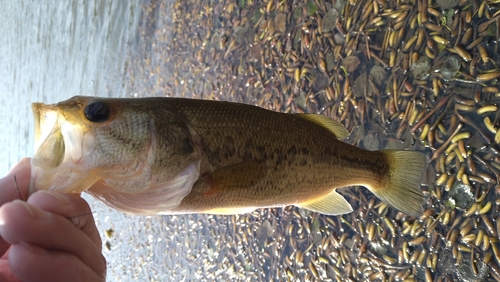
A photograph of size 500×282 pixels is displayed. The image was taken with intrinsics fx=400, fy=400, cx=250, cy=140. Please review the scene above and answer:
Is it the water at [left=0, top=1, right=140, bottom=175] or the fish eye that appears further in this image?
the water at [left=0, top=1, right=140, bottom=175]

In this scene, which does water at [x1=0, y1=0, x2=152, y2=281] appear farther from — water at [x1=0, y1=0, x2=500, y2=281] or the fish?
the fish

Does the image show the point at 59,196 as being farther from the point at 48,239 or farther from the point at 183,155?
the point at 183,155

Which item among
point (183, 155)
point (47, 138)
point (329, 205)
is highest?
point (47, 138)

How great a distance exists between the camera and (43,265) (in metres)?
0.91

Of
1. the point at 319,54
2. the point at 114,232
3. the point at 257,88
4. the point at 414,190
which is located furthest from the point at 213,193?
the point at 114,232

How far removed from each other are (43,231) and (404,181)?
1.52 m

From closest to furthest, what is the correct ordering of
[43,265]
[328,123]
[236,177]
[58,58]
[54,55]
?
[43,265] → [236,177] → [328,123] → [58,58] → [54,55]

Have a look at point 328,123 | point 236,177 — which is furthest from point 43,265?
point 328,123

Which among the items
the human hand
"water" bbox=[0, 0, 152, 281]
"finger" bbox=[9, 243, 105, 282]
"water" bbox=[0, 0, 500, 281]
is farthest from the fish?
"water" bbox=[0, 0, 152, 281]

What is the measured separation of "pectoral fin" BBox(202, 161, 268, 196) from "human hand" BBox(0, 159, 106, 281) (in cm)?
41

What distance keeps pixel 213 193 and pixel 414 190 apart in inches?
40.6

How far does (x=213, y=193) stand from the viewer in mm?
1363

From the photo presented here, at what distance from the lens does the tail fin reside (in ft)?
6.03

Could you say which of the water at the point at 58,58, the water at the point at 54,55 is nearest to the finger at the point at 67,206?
the water at the point at 58,58
